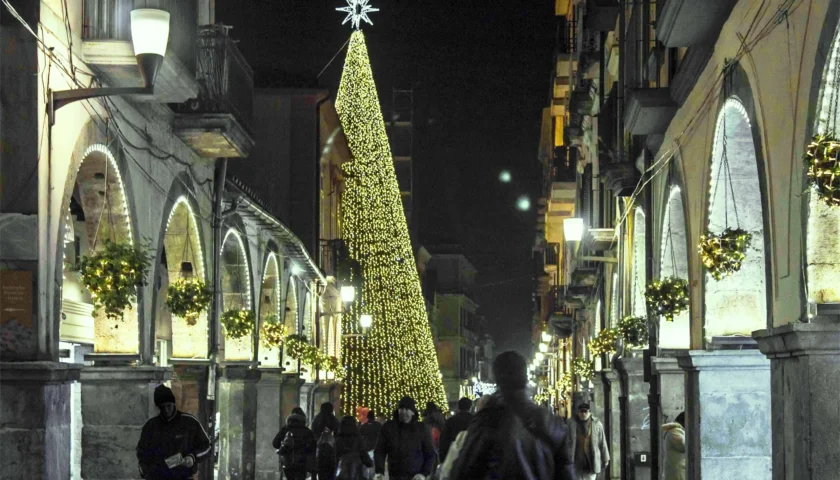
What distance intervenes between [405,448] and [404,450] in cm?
3

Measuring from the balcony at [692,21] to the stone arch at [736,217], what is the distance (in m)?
0.93

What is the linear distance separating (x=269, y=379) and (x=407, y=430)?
12663 mm

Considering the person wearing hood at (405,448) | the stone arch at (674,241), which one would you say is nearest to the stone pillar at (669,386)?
the stone arch at (674,241)

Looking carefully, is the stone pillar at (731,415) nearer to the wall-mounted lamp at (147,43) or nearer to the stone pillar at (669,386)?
the stone pillar at (669,386)

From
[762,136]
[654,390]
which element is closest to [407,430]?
[654,390]

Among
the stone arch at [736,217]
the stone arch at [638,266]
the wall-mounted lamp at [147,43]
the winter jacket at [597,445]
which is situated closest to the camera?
the wall-mounted lamp at [147,43]

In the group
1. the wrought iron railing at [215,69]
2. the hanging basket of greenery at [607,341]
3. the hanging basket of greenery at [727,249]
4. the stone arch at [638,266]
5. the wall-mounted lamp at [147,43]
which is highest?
the wrought iron railing at [215,69]

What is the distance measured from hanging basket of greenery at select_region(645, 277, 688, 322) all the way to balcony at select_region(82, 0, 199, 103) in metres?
5.97

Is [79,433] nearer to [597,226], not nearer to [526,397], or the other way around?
[526,397]

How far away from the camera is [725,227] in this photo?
14602 millimetres

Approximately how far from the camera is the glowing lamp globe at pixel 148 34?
11609mm

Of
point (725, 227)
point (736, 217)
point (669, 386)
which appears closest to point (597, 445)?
point (669, 386)

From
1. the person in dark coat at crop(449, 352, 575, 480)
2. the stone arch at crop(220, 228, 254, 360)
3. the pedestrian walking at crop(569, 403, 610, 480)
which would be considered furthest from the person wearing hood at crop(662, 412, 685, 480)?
the stone arch at crop(220, 228, 254, 360)

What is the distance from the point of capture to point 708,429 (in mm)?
14984
